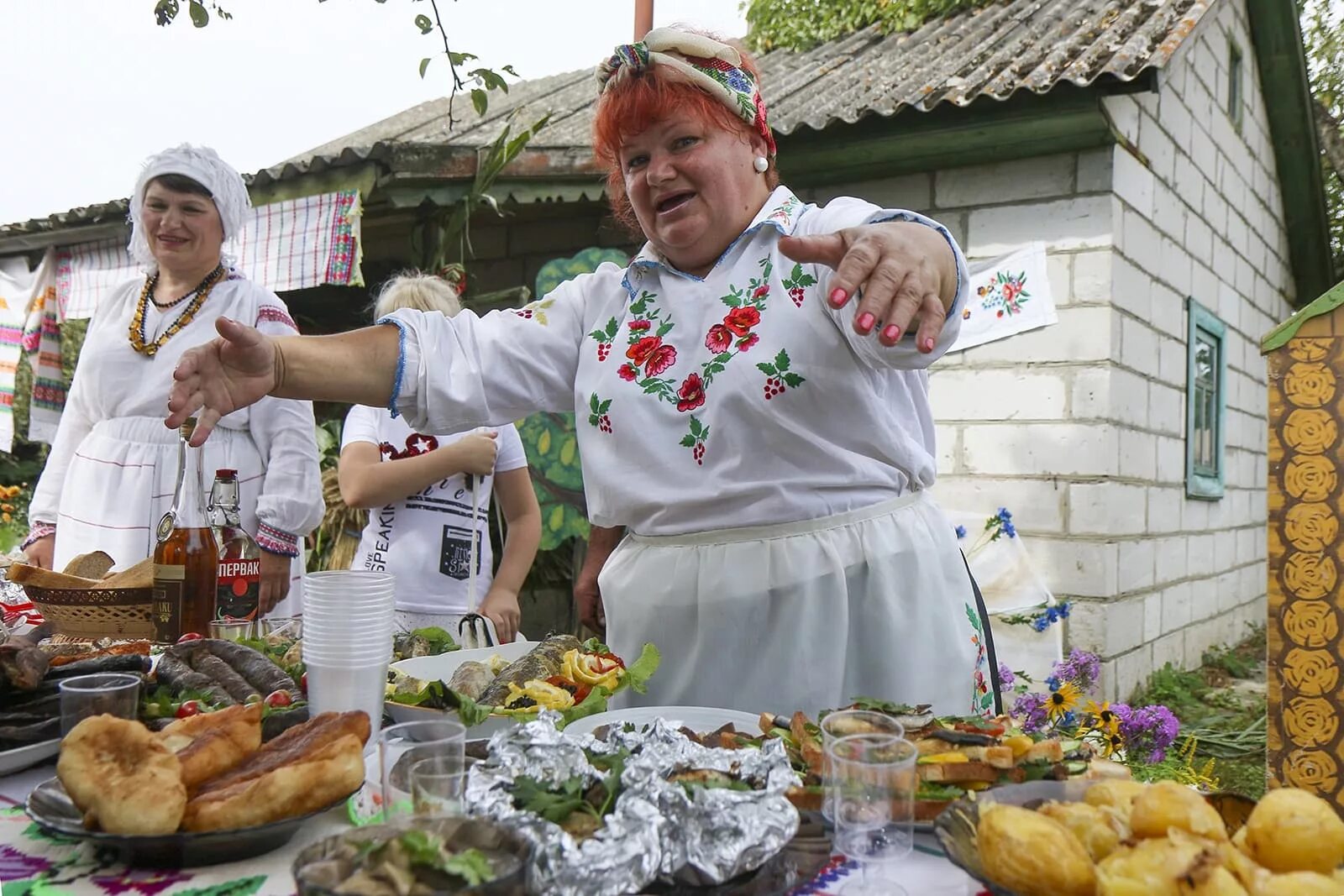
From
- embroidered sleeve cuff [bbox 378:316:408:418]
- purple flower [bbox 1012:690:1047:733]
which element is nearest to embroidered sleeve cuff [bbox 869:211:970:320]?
embroidered sleeve cuff [bbox 378:316:408:418]

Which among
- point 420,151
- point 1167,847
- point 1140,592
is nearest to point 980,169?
point 1140,592

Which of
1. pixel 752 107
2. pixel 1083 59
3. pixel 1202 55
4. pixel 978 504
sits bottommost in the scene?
pixel 978 504

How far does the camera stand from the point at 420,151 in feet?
18.2

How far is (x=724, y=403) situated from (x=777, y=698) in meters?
0.61

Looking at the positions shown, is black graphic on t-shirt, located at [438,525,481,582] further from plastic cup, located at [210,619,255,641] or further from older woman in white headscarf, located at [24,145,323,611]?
plastic cup, located at [210,619,255,641]

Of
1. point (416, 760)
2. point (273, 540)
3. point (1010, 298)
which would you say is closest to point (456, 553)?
point (273, 540)

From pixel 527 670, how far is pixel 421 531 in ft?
5.62

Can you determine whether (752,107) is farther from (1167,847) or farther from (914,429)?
(1167,847)

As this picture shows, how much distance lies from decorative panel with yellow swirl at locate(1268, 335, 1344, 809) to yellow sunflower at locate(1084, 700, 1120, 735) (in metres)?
0.54

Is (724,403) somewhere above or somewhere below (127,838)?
above

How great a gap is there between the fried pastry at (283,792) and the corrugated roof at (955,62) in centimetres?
466

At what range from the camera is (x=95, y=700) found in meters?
1.42

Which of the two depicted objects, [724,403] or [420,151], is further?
[420,151]

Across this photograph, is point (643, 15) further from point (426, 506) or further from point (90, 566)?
point (90, 566)
